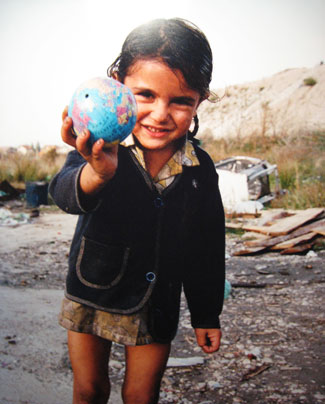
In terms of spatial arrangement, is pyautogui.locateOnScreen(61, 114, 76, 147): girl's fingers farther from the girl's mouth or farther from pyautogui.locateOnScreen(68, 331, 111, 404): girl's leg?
pyautogui.locateOnScreen(68, 331, 111, 404): girl's leg

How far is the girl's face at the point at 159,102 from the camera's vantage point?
1454mm

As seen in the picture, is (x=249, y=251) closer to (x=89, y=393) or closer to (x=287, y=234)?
(x=287, y=234)

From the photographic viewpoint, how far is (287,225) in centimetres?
611

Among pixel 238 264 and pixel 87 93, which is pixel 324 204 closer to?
pixel 238 264

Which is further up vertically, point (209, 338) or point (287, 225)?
point (209, 338)

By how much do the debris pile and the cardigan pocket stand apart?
413cm

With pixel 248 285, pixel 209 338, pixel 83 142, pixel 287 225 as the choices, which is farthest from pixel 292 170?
pixel 83 142

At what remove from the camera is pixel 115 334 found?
1480mm

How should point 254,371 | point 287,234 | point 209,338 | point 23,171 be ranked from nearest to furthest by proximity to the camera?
point 209,338
point 254,371
point 287,234
point 23,171

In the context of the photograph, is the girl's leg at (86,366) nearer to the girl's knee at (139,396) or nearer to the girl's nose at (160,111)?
the girl's knee at (139,396)

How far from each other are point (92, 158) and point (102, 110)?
5.8 inches

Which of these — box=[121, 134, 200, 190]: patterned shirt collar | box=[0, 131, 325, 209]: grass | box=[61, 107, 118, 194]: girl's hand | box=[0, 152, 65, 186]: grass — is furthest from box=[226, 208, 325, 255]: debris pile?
box=[0, 152, 65, 186]: grass

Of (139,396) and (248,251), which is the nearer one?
(139,396)

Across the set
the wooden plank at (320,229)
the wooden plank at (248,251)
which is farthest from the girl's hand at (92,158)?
the wooden plank at (320,229)
